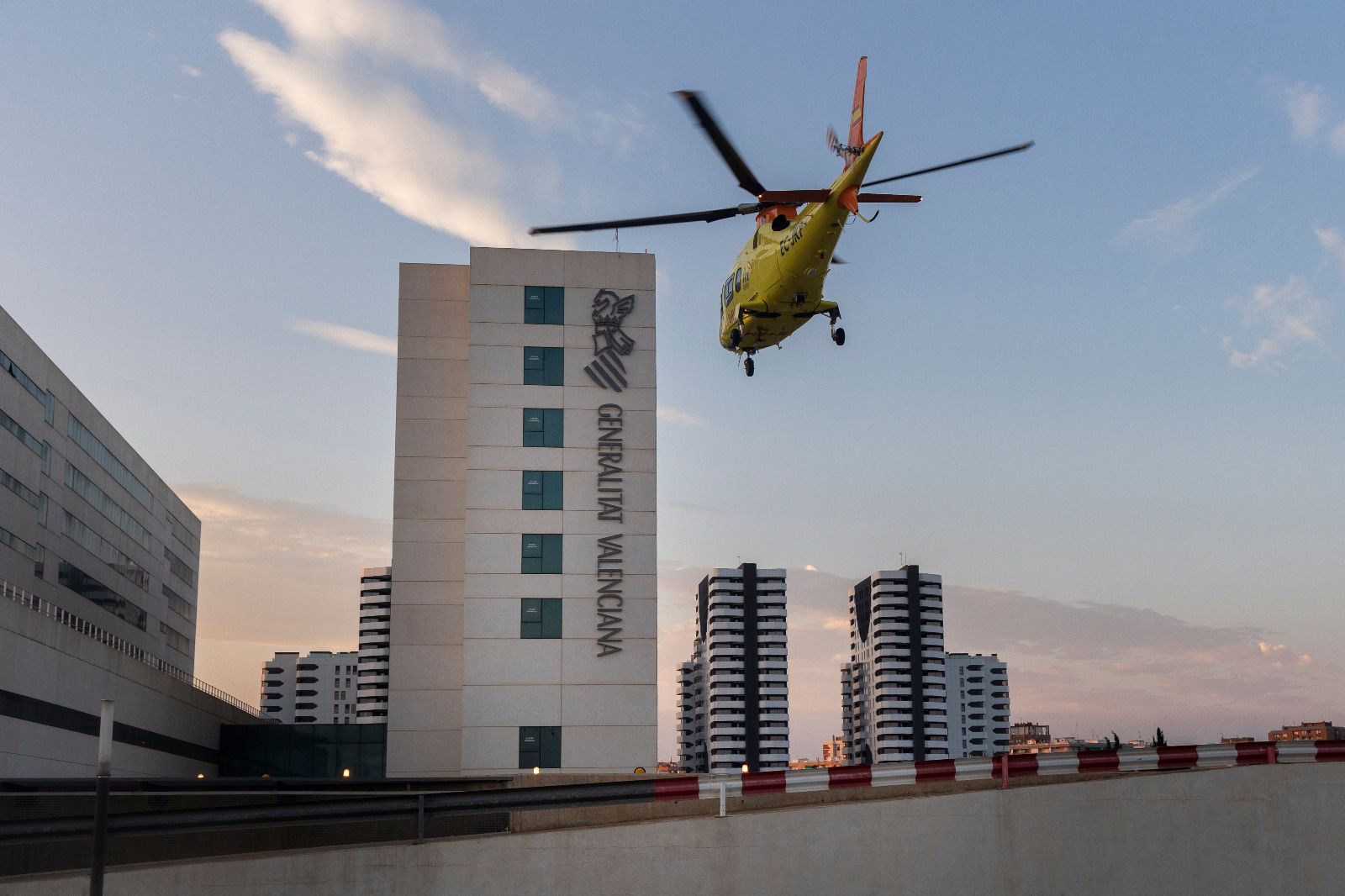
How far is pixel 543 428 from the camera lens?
194 ft

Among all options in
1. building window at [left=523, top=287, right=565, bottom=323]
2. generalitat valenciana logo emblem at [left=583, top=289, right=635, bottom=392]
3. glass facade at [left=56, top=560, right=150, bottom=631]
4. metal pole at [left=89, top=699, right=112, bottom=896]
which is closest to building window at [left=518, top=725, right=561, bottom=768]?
generalitat valenciana logo emblem at [left=583, top=289, right=635, bottom=392]

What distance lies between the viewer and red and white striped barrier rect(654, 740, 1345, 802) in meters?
23.5

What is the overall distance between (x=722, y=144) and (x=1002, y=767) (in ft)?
68.6

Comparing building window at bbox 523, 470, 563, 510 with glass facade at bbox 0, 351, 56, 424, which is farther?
glass facade at bbox 0, 351, 56, 424

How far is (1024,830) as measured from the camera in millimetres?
23484

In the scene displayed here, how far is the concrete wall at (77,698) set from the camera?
152 ft

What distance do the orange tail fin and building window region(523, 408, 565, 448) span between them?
21.8m

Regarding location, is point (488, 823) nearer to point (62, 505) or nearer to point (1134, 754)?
point (1134, 754)

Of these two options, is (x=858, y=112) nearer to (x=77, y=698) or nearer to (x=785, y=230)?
(x=785, y=230)

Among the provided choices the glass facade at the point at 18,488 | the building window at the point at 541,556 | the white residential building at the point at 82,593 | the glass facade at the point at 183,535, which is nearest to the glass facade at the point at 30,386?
the white residential building at the point at 82,593

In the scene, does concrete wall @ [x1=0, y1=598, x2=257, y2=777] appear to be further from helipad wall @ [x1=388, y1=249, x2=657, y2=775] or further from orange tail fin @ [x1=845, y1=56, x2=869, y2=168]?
orange tail fin @ [x1=845, y1=56, x2=869, y2=168]

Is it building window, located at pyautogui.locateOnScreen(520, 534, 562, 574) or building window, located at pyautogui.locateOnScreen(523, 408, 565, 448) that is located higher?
building window, located at pyautogui.locateOnScreen(523, 408, 565, 448)

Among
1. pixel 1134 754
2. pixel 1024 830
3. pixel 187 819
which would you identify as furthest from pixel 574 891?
pixel 1134 754

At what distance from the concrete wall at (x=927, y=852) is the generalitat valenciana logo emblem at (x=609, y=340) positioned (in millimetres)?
38404
